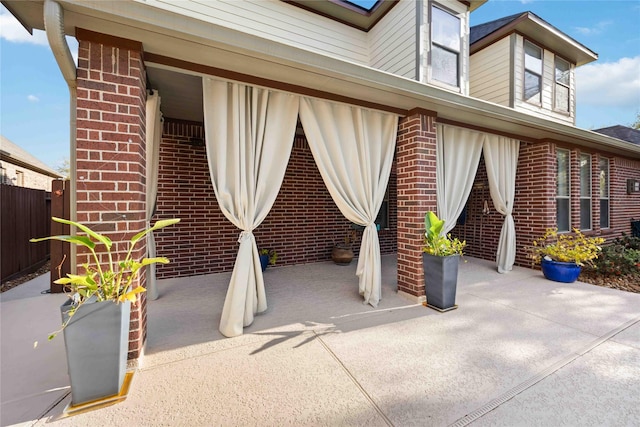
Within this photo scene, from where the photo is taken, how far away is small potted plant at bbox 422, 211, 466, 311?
3027mm

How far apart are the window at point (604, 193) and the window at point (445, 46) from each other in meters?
4.64

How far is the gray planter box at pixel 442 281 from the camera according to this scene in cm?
302

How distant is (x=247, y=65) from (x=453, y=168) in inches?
127

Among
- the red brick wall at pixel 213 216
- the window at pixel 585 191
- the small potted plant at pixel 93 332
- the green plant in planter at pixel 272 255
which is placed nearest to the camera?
the small potted plant at pixel 93 332

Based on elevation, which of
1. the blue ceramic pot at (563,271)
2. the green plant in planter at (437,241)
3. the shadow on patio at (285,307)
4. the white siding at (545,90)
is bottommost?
the shadow on patio at (285,307)

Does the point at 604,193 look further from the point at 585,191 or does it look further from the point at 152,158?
the point at 152,158

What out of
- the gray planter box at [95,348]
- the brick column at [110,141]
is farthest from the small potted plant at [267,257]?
the gray planter box at [95,348]

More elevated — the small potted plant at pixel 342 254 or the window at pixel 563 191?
the window at pixel 563 191

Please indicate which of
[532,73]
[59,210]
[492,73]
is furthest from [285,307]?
[532,73]

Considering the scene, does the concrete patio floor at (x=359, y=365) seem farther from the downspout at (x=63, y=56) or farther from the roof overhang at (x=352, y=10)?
the roof overhang at (x=352, y=10)

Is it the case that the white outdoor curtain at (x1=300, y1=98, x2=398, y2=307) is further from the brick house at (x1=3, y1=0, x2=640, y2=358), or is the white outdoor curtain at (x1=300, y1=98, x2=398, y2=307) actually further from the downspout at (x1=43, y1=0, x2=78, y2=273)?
the downspout at (x1=43, y1=0, x2=78, y2=273)

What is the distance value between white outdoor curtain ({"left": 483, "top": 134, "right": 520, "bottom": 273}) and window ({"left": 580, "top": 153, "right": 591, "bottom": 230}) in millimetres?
2443

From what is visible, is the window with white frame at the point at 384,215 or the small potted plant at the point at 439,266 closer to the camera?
the small potted plant at the point at 439,266

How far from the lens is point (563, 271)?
410cm
